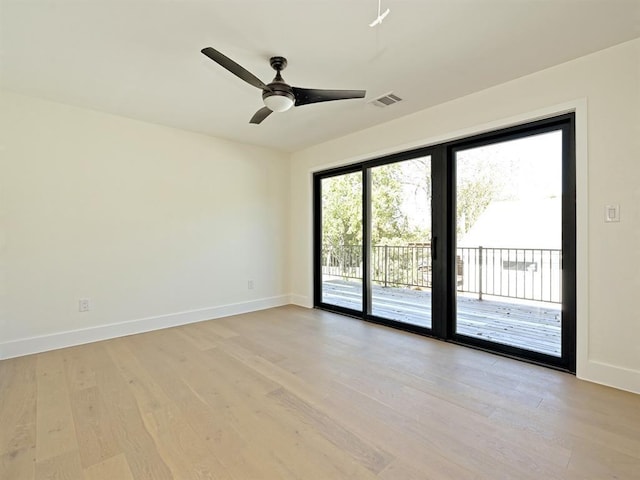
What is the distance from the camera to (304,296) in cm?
485

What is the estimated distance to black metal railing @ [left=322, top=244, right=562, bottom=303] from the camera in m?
3.47

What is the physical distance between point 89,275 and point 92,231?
0.47 meters

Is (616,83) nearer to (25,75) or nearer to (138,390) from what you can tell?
(138,390)

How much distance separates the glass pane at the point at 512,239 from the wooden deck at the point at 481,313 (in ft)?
0.03

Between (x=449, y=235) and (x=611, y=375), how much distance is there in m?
1.63

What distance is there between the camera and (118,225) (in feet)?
11.3

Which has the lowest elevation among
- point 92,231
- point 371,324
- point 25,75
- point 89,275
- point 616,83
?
point 371,324

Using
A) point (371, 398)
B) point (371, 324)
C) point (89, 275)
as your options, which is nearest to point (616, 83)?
point (371, 398)

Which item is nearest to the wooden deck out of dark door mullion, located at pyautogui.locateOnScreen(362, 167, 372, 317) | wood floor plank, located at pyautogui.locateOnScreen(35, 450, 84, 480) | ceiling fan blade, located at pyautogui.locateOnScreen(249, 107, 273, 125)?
dark door mullion, located at pyautogui.locateOnScreen(362, 167, 372, 317)

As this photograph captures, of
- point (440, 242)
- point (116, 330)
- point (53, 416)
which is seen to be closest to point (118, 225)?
point (116, 330)

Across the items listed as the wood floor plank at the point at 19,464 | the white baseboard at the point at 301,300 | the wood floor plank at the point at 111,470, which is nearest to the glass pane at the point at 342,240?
the white baseboard at the point at 301,300

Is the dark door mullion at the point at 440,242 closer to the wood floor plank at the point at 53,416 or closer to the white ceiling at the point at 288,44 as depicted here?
the white ceiling at the point at 288,44

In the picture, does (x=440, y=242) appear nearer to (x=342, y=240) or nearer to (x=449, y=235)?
(x=449, y=235)

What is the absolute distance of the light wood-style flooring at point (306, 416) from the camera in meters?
1.47
